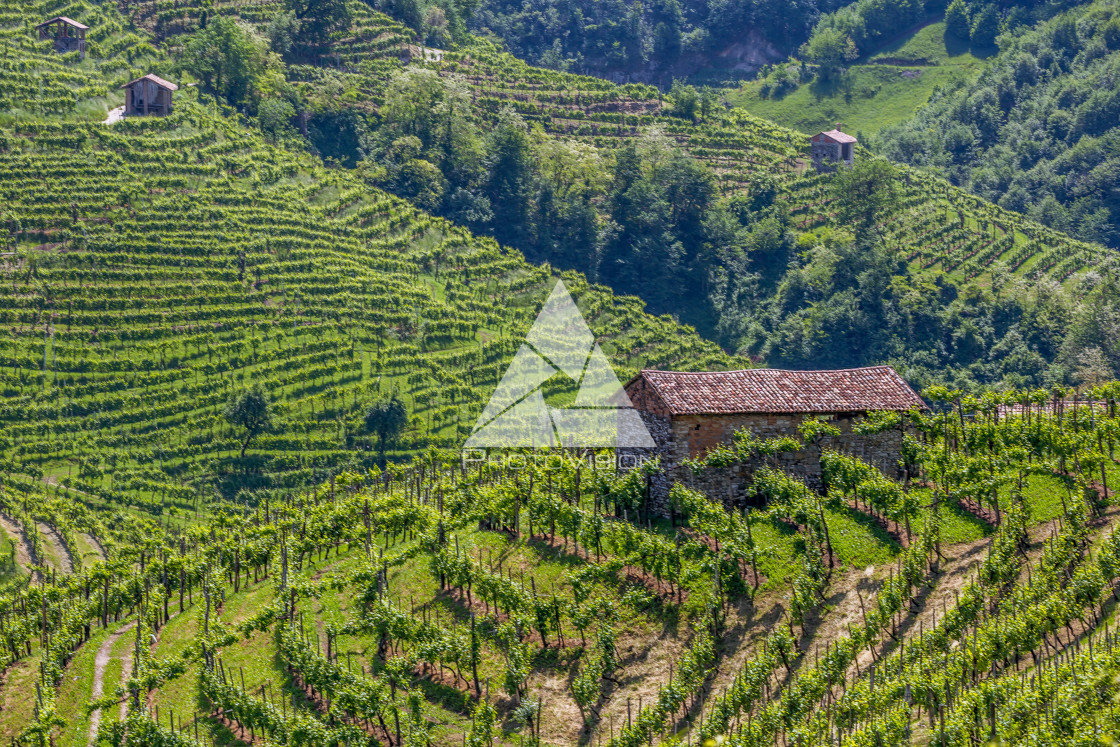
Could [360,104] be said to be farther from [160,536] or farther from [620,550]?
[620,550]

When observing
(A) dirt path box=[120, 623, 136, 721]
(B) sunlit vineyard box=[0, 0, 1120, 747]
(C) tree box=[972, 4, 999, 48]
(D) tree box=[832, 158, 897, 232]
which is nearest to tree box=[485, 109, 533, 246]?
(D) tree box=[832, 158, 897, 232]

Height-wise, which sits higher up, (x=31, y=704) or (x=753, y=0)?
(x=753, y=0)

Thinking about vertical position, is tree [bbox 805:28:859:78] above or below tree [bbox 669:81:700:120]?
above

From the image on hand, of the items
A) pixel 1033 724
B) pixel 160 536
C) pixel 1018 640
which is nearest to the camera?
pixel 1033 724

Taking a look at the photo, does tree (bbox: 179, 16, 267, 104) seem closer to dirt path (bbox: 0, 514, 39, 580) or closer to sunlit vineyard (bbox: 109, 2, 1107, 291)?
sunlit vineyard (bbox: 109, 2, 1107, 291)

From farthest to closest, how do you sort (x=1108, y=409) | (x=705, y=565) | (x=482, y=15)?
(x=482, y=15)
(x=1108, y=409)
(x=705, y=565)

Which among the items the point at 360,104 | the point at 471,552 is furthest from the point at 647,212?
the point at 471,552
